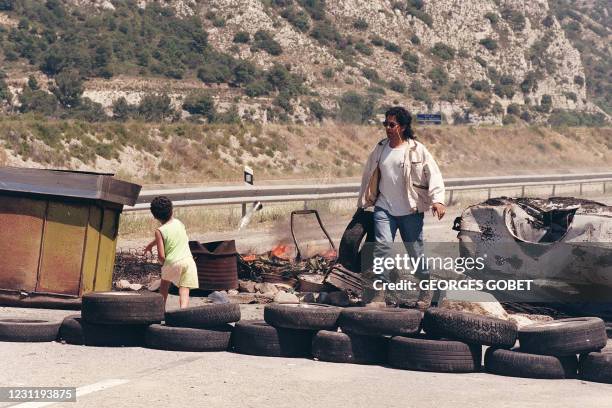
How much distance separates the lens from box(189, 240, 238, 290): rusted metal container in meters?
12.2

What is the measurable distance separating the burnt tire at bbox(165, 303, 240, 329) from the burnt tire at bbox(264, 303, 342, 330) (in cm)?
35

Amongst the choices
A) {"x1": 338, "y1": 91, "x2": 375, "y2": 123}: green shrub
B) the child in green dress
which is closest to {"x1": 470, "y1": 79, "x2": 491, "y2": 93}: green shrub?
{"x1": 338, "y1": 91, "x2": 375, "y2": 123}: green shrub

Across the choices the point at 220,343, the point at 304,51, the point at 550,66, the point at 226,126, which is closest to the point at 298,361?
the point at 220,343

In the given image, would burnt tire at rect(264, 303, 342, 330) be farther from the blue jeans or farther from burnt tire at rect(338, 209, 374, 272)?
burnt tire at rect(338, 209, 374, 272)

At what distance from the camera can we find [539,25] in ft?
371

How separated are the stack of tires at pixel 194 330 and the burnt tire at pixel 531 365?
7.06ft

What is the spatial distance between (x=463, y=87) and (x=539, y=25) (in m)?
20.5

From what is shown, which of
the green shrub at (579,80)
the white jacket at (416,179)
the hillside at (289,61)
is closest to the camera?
the white jacket at (416,179)

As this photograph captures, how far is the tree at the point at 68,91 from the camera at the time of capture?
7125 centimetres

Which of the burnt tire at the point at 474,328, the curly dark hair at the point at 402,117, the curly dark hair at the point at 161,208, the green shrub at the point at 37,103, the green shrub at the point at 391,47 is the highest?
the green shrub at the point at 391,47

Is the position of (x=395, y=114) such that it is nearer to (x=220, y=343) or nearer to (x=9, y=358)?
(x=220, y=343)

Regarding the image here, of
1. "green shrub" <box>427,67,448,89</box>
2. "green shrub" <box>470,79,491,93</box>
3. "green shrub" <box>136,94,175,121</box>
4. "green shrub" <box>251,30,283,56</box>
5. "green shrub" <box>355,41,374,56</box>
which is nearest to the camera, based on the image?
"green shrub" <box>136,94,175,121</box>

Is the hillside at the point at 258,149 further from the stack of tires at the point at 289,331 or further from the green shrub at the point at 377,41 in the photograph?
the green shrub at the point at 377,41

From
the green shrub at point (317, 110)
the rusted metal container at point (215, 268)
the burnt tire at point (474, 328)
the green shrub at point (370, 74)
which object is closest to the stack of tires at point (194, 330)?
the burnt tire at point (474, 328)
